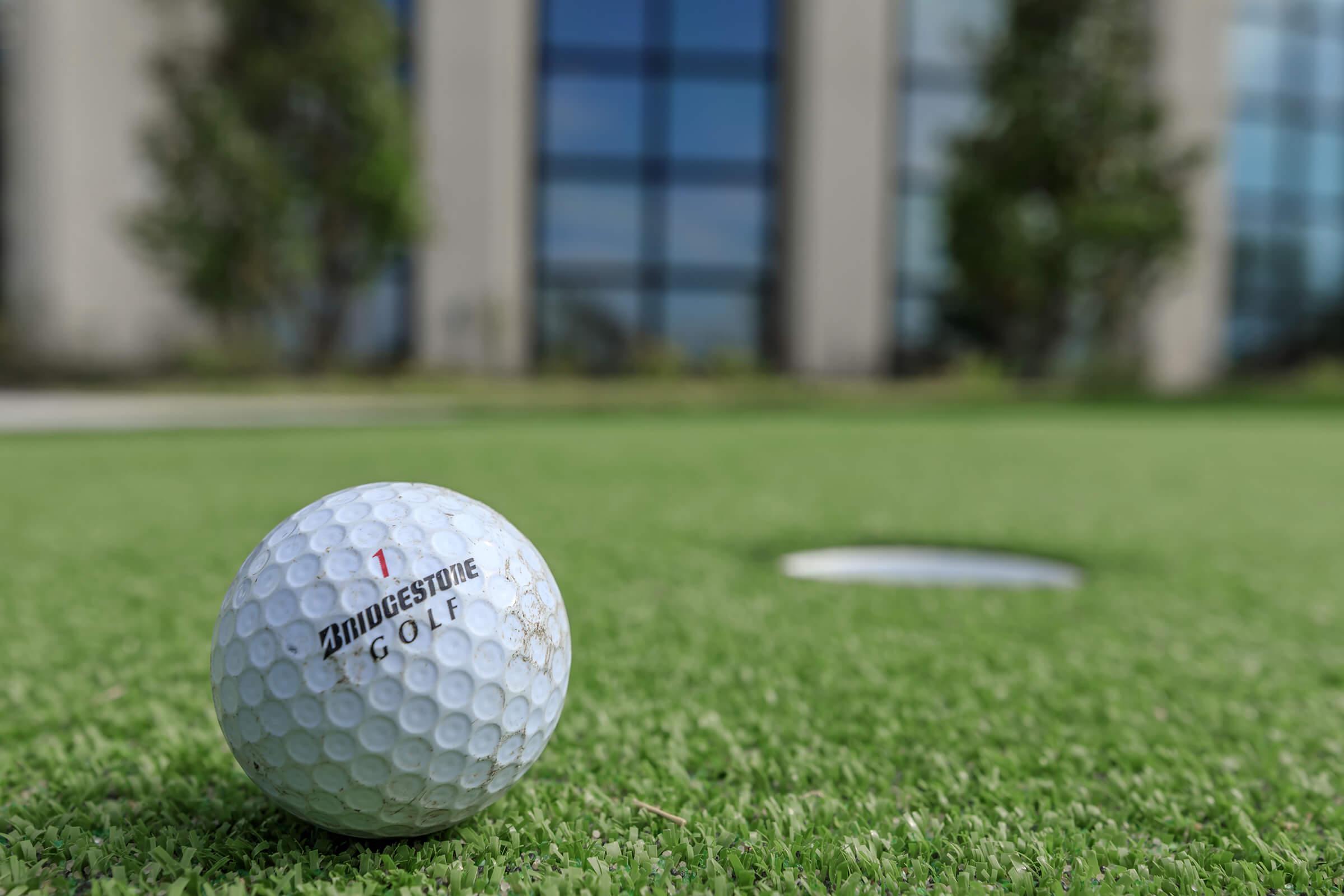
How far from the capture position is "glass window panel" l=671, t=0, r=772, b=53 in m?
20.1

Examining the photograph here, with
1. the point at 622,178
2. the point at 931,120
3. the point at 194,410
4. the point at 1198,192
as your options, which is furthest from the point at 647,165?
the point at 1198,192

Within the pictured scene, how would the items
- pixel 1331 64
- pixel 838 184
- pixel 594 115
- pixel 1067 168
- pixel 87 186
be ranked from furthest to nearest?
pixel 1331 64 → pixel 838 184 → pixel 594 115 → pixel 87 186 → pixel 1067 168

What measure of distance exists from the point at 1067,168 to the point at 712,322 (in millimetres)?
8017

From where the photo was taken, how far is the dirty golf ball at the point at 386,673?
1329 millimetres

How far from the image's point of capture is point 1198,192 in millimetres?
21797

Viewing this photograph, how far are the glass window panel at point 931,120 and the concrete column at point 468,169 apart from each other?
29.1ft

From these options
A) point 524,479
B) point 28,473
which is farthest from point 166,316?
point 524,479

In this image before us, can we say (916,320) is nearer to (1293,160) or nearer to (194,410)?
(1293,160)

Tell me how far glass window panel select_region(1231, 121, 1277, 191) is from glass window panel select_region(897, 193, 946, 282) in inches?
318

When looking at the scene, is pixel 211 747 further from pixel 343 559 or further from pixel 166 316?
pixel 166 316

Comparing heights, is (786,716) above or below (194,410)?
above

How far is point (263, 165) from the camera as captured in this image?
16.3 metres

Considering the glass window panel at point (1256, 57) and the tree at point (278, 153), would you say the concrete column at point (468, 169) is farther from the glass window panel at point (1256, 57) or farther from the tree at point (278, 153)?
the glass window panel at point (1256, 57)

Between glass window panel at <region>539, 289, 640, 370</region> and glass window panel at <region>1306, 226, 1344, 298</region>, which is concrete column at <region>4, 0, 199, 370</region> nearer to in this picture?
glass window panel at <region>539, 289, 640, 370</region>
